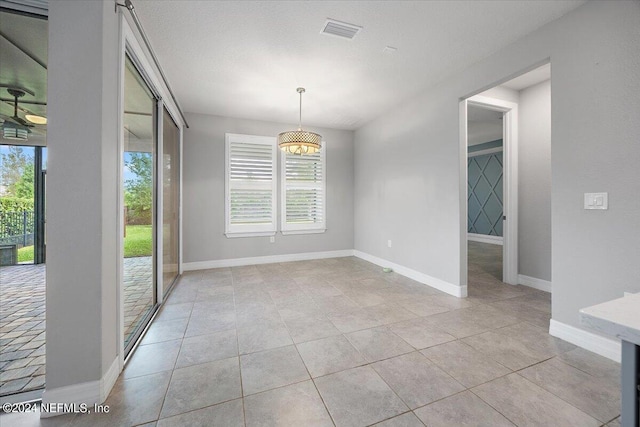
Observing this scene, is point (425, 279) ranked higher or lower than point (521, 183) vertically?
lower

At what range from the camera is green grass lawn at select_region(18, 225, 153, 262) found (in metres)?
1.74

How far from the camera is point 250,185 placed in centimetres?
483

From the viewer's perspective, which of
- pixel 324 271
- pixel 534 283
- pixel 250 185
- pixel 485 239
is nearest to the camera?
pixel 534 283

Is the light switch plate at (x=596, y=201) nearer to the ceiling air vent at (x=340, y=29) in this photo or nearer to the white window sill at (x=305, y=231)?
the ceiling air vent at (x=340, y=29)

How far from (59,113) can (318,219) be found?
4.26 m

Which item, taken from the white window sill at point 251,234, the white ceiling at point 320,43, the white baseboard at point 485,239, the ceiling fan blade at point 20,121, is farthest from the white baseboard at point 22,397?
the white baseboard at point 485,239

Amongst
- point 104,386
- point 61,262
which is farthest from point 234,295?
point 61,262

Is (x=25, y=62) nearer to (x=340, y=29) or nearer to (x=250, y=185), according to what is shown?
(x=340, y=29)

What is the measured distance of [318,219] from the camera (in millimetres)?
5395

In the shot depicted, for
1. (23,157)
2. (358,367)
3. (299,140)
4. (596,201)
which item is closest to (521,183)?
(596,201)

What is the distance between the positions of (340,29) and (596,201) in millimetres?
2534

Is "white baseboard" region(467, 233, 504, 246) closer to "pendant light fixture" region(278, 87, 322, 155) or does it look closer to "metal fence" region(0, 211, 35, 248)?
"pendant light fixture" region(278, 87, 322, 155)

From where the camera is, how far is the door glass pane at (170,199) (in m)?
3.16

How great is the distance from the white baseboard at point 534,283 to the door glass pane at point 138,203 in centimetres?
465
